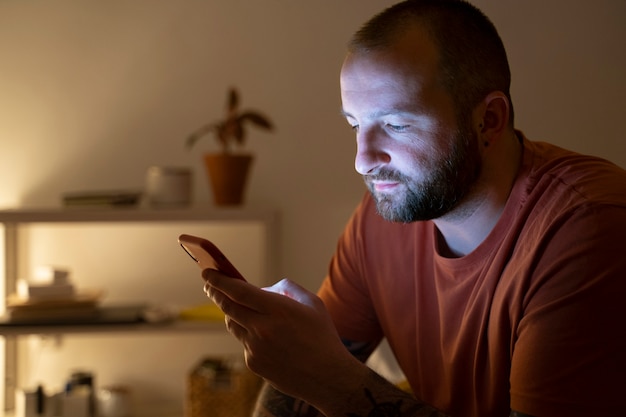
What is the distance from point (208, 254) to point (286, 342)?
0.15 m

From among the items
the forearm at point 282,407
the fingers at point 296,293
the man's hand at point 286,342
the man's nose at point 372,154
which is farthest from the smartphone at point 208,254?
the forearm at point 282,407

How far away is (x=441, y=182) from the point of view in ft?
3.60

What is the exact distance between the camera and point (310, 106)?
7.36 ft

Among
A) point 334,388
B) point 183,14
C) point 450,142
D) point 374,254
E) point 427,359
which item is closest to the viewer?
point 334,388

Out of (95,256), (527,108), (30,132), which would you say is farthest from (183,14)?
(527,108)

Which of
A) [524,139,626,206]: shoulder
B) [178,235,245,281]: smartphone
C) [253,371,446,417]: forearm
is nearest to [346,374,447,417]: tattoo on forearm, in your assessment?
[253,371,446,417]: forearm

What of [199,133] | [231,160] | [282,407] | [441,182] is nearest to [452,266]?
[441,182]

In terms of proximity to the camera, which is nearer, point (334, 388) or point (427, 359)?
point (334, 388)

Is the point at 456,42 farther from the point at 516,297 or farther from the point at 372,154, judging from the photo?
the point at 516,297

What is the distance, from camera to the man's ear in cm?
112

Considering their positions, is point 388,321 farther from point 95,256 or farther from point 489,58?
point 95,256

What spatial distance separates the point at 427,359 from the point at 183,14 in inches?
56.7

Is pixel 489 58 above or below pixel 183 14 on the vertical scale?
below

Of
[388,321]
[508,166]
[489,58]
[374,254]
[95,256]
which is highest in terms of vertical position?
[489,58]
